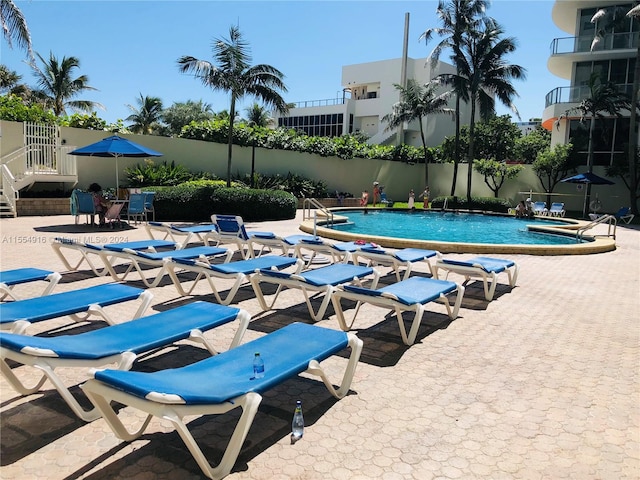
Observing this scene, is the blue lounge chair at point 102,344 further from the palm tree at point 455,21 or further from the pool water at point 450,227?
the palm tree at point 455,21

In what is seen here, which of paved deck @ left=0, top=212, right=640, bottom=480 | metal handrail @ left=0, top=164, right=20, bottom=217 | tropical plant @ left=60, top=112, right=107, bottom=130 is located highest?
tropical plant @ left=60, top=112, right=107, bottom=130

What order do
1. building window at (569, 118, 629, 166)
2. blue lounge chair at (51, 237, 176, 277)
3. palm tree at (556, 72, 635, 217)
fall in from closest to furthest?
blue lounge chair at (51, 237, 176, 277) < palm tree at (556, 72, 635, 217) < building window at (569, 118, 629, 166)

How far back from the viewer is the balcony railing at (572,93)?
28484mm

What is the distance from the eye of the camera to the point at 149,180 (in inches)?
771

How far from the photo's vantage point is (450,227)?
19500mm

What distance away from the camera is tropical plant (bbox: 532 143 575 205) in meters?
28.0

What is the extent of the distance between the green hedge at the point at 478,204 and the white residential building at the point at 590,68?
19.4 feet

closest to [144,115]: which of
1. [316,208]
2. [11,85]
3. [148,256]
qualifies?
[11,85]

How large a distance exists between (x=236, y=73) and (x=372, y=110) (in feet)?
113

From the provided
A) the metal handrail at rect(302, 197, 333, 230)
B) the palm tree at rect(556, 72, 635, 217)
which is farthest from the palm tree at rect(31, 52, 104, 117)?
the palm tree at rect(556, 72, 635, 217)

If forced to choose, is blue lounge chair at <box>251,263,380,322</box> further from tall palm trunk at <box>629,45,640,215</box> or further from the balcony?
the balcony

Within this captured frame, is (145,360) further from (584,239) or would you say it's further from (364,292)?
(584,239)

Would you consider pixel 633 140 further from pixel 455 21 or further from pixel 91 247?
pixel 91 247

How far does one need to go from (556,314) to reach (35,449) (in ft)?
20.1
